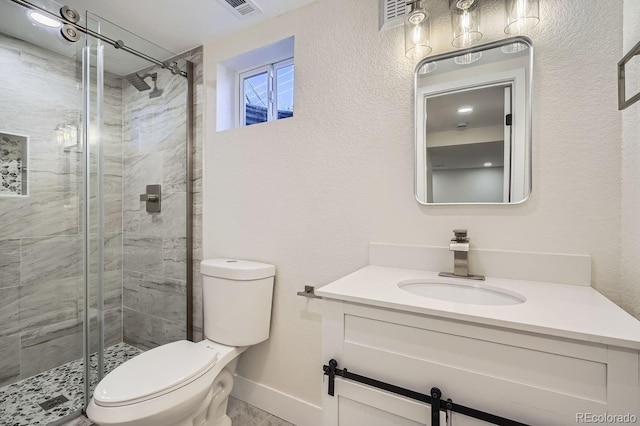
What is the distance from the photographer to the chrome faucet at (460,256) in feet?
3.50

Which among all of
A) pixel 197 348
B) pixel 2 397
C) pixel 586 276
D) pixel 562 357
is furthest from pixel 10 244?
pixel 586 276

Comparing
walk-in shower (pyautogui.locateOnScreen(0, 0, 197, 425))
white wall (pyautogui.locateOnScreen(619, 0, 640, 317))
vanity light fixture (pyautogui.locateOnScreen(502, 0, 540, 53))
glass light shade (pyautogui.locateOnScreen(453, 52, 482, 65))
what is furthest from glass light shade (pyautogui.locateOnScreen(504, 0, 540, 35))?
walk-in shower (pyautogui.locateOnScreen(0, 0, 197, 425))

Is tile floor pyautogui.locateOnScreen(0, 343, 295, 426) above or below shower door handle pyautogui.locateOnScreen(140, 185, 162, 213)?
below

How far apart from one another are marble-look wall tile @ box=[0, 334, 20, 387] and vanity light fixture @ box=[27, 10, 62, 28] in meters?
1.76

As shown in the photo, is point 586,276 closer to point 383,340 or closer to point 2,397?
point 383,340

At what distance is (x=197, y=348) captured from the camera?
55.6 inches

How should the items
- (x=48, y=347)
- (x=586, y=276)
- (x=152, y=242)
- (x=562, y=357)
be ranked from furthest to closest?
(x=152, y=242) → (x=48, y=347) → (x=586, y=276) → (x=562, y=357)

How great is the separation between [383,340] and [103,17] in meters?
2.17

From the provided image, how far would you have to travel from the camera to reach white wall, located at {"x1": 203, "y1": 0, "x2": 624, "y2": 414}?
38.5 inches

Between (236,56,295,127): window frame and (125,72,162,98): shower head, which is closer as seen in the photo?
(236,56,295,127): window frame

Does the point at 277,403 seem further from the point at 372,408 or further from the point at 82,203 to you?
the point at 82,203

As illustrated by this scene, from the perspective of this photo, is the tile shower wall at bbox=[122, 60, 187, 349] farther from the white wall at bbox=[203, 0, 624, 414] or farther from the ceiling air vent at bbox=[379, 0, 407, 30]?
the ceiling air vent at bbox=[379, 0, 407, 30]

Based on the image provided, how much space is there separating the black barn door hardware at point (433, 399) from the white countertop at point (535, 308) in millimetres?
214

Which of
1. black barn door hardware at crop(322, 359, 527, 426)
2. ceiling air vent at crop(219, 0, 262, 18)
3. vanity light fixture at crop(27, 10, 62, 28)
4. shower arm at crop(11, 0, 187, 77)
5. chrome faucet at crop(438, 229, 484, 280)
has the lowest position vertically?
black barn door hardware at crop(322, 359, 527, 426)
